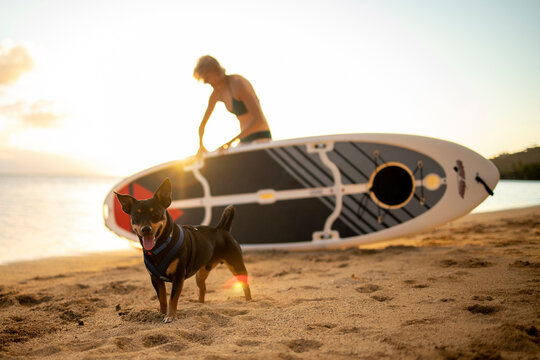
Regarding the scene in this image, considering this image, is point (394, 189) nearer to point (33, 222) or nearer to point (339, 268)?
point (339, 268)

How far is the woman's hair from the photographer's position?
3.68m

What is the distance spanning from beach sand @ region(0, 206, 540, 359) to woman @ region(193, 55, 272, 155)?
5.36 ft

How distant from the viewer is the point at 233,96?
3898 millimetres

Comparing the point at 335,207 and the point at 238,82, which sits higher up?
the point at 238,82

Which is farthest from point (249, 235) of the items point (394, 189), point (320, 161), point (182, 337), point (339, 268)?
point (182, 337)

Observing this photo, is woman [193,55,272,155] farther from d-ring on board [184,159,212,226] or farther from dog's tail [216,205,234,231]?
dog's tail [216,205,234,231]

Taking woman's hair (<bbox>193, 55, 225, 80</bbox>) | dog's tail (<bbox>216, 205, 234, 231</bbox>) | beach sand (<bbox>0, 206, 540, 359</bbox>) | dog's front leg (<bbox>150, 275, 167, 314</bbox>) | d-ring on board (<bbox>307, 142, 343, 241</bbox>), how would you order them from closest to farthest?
beach sand (<bbox>0, 206, 540, 359</bbox>)
dog's front leg (<bbox>150, 275, 167, 314</bbox>)
dog's tail (<bbox>216, 205, 234, 231</bbox>)
woman's hair (<bbox>193, 55, 225, 80</bbox>)
d-ring on board (<bbox>307, 142, 343, 241</bbox>)

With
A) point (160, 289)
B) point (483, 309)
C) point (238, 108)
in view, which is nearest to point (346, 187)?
point (238, 108)

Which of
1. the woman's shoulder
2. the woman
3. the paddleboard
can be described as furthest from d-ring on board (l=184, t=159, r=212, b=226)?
the woman's shoulder

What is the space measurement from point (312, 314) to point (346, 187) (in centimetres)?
255

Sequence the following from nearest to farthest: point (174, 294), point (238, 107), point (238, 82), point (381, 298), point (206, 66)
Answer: point (174, 294) < point (381, 298) < point (206, 66) < point (238, 82) < point (238, 107)

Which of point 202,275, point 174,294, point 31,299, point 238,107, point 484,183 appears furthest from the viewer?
point 484,183

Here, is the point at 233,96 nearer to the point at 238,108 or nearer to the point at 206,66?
the point at 238,108

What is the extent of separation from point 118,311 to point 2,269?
299cm
